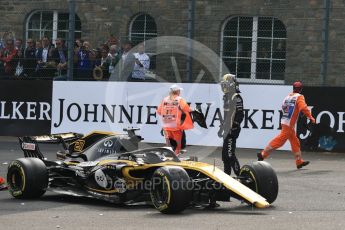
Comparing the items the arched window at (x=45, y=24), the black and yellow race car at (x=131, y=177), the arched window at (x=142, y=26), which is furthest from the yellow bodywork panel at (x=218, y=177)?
the arched window at (x=45, y=24)

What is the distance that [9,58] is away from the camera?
24.4 m

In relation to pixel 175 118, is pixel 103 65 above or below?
above

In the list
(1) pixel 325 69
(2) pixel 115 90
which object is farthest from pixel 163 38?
(1) pixel 325 69

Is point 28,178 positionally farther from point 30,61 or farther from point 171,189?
point 30,61

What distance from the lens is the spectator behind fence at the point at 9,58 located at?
24266 mm

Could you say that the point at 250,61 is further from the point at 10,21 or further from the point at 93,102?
the point at 10,21

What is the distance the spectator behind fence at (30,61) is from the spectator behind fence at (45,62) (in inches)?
4.9

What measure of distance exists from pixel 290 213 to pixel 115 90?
11.3 meters

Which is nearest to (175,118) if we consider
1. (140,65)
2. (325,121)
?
(325,121)

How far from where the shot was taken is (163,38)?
2694cm

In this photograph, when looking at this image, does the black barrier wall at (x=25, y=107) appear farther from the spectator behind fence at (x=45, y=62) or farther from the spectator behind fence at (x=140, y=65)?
the spectator behind fence at (x=140, y=65)

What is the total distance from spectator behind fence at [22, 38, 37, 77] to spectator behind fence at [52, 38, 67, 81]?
1.82 feet

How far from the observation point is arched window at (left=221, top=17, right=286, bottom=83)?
23.5 meters

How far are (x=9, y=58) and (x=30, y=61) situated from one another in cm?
62
